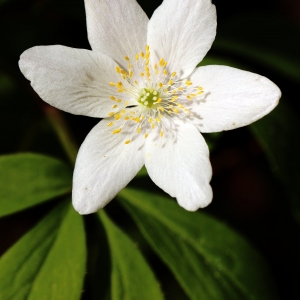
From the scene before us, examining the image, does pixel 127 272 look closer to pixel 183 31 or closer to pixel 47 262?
pixel 47 262

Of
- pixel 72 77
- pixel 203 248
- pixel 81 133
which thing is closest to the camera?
pixel 72 77

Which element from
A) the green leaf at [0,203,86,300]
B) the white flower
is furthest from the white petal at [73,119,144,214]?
the green leaf at [0,203,86,300]

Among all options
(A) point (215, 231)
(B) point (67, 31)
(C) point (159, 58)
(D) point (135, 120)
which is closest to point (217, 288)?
(A) point (215, 231)

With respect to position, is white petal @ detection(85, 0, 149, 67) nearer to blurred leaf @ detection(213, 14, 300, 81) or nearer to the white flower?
the white flower

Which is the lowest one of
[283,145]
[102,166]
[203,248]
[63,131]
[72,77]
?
[203,248]

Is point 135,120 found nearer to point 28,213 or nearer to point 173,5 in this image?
point 173,5

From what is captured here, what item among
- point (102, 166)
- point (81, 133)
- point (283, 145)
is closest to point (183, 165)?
point (102, 166)
